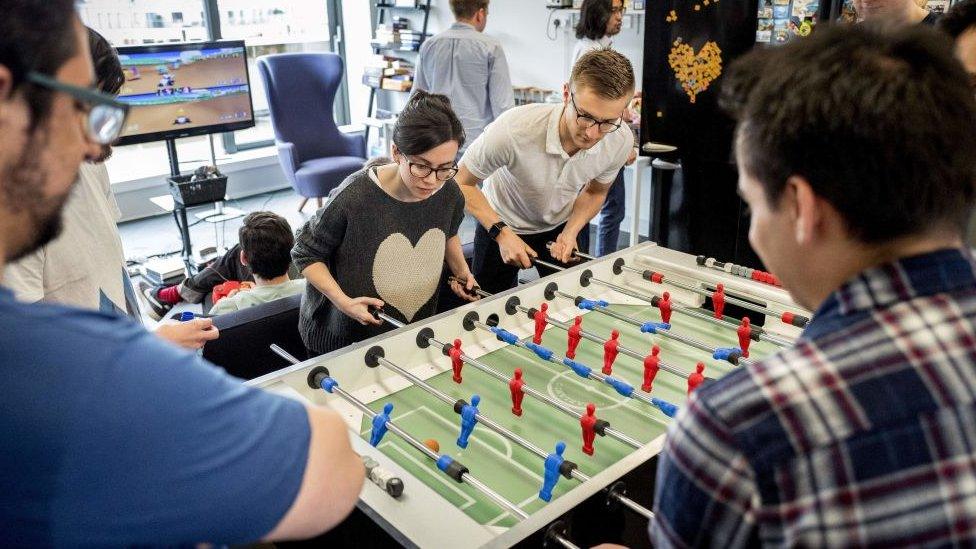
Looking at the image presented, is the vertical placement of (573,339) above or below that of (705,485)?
below

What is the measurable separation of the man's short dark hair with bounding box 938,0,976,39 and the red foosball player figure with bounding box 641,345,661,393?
46.0 inches

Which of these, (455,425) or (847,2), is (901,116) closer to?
(455,425)

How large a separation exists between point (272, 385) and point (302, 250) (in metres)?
0.52

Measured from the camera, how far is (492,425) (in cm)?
163

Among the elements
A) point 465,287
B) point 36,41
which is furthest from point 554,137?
point 36,41

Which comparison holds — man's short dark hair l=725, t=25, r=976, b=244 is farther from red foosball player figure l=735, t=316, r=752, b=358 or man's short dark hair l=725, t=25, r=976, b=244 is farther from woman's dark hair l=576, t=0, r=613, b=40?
woman's dark hair l=576, t=0, r=613, b=40

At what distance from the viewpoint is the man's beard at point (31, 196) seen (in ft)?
2.22

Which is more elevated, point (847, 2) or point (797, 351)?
point (847, 2)

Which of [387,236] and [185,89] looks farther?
[185,89]

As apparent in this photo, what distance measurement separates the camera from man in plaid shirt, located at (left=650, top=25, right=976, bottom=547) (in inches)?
27.9

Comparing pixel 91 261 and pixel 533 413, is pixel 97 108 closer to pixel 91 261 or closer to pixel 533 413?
pixel 91 261

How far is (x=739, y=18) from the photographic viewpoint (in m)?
3.73

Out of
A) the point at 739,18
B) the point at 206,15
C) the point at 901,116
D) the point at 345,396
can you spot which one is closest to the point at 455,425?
the point at 345,396

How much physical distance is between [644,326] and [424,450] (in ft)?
2.92
